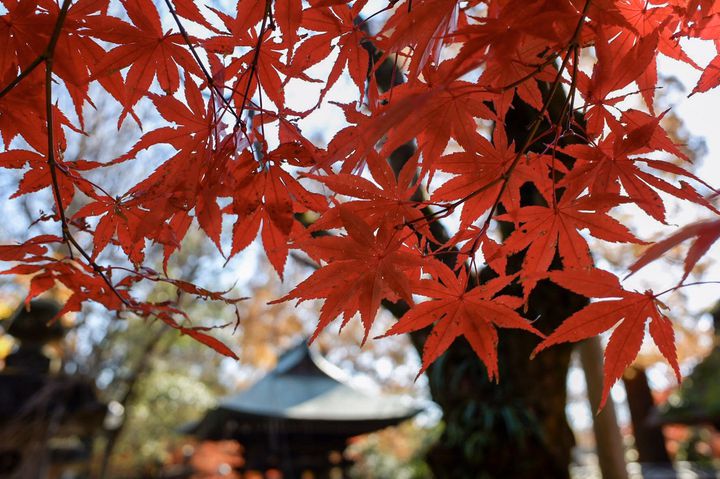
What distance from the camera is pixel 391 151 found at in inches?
18.7

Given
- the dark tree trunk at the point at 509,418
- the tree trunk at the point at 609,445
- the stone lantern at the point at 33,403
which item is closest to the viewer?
the dark tree trunk at the point at 509,418

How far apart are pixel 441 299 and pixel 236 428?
5.78m

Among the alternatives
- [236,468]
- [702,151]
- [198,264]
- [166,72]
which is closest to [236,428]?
[236,468]

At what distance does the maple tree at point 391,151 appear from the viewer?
541 mm

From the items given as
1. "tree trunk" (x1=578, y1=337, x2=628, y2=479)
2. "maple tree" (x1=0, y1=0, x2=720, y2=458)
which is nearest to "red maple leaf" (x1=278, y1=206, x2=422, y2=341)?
"maple tree" (x1=0, y1=0, x2=720, y2=458)

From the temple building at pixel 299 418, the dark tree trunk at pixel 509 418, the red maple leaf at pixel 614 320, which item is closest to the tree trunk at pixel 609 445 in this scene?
the dark tree trunk at pixel 509 418

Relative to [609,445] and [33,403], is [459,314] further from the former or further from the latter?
[33,403]

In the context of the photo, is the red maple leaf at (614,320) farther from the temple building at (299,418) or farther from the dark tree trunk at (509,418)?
the temple building at (299,418)

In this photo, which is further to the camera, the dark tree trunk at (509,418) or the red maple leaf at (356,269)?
the dark tree trunk at (509,418)

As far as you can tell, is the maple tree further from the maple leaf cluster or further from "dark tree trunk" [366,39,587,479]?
"dark tree trunk" [366,39,587,479]

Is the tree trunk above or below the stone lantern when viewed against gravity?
below

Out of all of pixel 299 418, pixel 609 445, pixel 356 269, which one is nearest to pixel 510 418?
pixel 609 445

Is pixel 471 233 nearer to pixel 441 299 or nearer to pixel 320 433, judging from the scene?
pixel 441 299

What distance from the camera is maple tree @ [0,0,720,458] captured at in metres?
0.54
